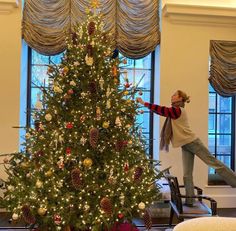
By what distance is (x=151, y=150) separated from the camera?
6340 mm

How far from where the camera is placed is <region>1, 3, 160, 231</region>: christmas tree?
3.38 metres

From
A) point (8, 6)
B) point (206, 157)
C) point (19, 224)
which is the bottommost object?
point (19, 224)

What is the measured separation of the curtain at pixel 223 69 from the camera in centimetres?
591

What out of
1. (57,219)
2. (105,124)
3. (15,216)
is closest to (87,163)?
(105,124)

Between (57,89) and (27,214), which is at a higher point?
(57,89)

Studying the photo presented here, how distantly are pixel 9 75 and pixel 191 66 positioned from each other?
9.94 feet

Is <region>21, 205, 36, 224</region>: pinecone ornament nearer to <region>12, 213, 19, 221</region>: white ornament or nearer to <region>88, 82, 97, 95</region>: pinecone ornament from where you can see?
<region>12, 213, 19, 221</region>: white ornament

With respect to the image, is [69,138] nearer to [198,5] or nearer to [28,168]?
[28,168]

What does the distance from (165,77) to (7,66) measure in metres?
2.61

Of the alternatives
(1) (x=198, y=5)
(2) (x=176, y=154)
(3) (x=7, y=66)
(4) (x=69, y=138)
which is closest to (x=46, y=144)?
(4) (x=69, y=138)

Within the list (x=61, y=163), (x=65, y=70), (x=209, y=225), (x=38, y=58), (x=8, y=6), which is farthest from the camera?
(x=38, y=58)

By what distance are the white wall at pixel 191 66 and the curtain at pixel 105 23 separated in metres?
Answer: 0.29

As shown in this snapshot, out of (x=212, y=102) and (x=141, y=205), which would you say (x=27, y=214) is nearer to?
(x=141, y=205)

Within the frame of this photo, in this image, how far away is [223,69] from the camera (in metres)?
5.92
